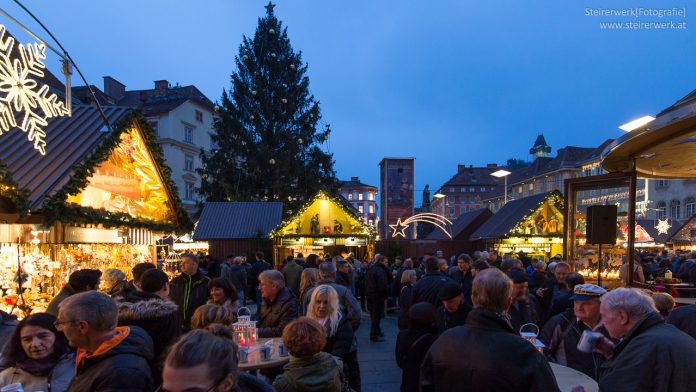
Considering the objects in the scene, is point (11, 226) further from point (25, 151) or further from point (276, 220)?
point (276, 220)

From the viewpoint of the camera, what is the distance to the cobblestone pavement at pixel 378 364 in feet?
22.7

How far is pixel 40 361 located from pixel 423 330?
9.83ft

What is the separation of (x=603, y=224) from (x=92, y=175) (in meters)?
8.62

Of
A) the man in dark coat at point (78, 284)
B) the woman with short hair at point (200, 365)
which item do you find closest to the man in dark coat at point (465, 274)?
the man in dark coat at point (78, 284)

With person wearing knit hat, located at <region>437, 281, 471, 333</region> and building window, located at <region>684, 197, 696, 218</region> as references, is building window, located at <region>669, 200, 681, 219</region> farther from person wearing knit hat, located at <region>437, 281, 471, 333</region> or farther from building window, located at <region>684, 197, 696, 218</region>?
person wearing knit hat, located at <region>437, 281, 471, 333</region>

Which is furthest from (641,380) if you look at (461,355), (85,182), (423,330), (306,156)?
(306,156)

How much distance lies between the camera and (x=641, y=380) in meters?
2.71

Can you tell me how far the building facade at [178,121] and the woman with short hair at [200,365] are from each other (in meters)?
36.9

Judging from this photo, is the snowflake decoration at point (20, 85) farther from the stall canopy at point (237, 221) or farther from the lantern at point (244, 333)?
the stall canopy at point (237, 221)

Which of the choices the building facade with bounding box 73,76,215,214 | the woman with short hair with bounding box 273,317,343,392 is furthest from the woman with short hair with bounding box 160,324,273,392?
the building facade with bounding box 73,76,215,214

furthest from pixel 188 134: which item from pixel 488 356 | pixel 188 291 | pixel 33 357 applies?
pixel 488 356

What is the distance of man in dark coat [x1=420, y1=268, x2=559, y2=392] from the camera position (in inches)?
104

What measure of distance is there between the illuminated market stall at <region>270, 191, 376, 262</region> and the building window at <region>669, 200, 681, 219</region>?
120 feet

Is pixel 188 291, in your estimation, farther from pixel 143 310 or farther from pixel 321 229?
pixel 321 229
